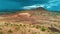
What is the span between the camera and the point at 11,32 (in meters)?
28.3

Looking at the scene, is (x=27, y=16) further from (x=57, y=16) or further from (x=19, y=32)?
(x=19, y=32)

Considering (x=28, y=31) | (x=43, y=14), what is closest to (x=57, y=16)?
(x=43, y=14)

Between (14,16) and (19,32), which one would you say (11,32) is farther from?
(14,16)

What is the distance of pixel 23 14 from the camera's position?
1948 inches

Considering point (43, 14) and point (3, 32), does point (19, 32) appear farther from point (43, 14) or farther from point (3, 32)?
point (43, 14)

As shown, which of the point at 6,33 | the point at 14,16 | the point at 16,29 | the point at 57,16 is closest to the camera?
the point at 6,33

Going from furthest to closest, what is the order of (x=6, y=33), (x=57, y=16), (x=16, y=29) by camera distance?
(x=57, y=16)
(x=16, y=29)
(x=6, y=33)

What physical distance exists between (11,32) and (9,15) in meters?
19.8

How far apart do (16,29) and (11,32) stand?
66.4 inches

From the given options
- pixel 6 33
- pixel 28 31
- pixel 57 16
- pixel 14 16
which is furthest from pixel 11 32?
pixel 57 16

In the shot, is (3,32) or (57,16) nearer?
(3,32)

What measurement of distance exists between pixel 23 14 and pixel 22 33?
20917mm

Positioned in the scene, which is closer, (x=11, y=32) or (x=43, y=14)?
(x=11, y=32)

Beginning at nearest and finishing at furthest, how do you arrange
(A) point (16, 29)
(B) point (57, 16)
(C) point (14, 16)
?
(A) point (16, 29), (C) point (14, 16), (B) point (57, 16)
